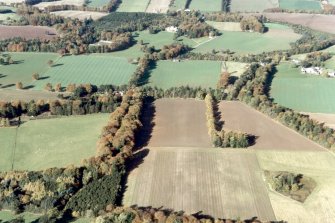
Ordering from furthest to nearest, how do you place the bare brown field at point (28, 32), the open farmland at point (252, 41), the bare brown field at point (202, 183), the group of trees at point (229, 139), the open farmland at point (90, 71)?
the bare brown field at point (28, 32)
the open farmland at point (252, 41)
the open farmland at point (90, 71)
the group of trees at point (229, 139)
the bare brown field at point (202, 183)

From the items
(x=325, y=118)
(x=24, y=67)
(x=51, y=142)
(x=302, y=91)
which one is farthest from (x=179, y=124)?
(x=24, y=67)

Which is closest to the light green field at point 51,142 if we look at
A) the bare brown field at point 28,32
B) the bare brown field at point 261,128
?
the bare brown field at point 261,128

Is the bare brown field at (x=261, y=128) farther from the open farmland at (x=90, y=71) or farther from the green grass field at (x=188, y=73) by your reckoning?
the open farmland at (x=90, y=71)

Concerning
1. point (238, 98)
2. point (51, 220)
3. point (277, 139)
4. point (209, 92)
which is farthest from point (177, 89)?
point (51, 220)

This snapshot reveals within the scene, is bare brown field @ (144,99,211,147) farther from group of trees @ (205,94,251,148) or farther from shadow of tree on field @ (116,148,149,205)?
shadow of tree on field @ (116,148,149,205)

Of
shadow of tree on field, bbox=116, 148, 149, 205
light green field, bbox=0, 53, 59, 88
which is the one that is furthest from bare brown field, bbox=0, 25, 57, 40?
shadow of tree on field, bbox=116, 148, 149, 205

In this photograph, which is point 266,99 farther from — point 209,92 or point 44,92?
point 44,92
